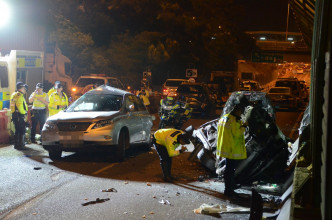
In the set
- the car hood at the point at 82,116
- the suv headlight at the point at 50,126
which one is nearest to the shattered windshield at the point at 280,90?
the car hood at the point at 82,116

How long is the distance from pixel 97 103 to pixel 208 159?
3.55 metres

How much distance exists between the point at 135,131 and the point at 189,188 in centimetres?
340

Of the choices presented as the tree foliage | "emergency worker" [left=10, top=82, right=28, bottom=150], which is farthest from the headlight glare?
the tree foliage

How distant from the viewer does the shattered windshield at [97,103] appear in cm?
1099

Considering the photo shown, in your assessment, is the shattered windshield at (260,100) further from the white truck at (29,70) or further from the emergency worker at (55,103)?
the white truck at (29,70)

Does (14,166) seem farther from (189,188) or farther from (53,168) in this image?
(189,188)

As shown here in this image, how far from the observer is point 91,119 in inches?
390

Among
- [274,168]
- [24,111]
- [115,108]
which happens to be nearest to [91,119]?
[115,108]

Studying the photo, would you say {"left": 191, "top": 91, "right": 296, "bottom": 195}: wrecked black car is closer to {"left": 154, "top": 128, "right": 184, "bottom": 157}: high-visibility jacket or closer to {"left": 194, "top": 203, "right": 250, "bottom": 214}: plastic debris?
{"left": 154, "top": 128, "right": 184, "bottom": 157}: high-visibility jacket

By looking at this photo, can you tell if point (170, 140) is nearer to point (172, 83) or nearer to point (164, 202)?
point (164, 202)

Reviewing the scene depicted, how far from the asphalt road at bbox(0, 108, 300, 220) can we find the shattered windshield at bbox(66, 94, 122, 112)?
1.14 meters

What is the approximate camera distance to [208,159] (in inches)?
353

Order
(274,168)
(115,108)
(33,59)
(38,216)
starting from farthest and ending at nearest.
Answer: (33,59), (115,108), (274,168), (38,216)

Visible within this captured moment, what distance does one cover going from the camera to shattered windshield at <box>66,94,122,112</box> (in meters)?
11.0
